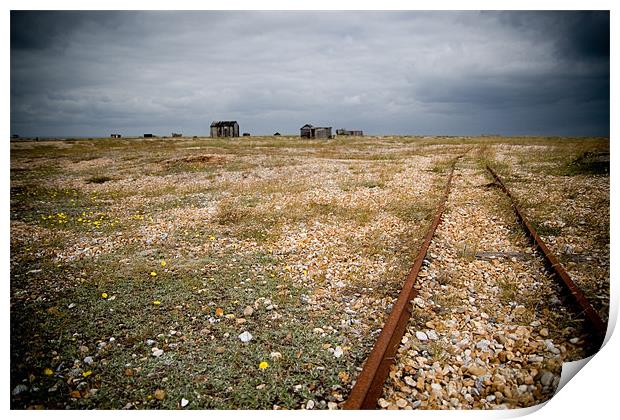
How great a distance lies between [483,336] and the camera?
4344 mm

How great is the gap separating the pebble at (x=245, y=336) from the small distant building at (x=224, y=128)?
87.7m

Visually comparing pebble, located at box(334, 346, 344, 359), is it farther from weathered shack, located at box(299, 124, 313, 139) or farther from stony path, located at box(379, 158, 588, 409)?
weathered shack, located at box(299, 124, 313, 139)

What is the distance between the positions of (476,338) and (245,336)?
291 centimetres

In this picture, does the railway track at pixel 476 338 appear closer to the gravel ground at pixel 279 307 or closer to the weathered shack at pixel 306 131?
the gravel ground at pixel 279 307

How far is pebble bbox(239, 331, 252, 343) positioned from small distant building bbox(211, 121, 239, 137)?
Answer: 8767 cm

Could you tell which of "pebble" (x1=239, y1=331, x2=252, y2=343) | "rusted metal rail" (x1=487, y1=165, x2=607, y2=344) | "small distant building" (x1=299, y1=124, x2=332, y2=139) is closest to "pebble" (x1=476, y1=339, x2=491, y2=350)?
"rusted metal rail" (x1=487, y1=165, x2=607, y2=344)

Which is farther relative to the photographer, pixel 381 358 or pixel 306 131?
pixel 306 131

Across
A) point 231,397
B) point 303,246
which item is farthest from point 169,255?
point 231,397

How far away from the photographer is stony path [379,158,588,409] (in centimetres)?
354

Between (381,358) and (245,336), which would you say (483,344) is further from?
(245,336)

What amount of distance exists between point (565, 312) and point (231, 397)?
4.46 meters

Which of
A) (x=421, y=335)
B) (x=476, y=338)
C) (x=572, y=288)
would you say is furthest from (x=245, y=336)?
(x=572, y=288)
